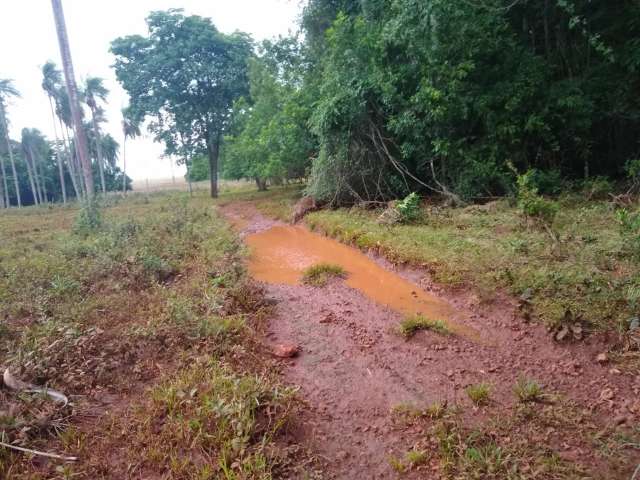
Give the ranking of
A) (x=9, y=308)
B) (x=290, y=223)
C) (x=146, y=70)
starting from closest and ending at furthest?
(x=9, y=308)
(x=290, y=223)
(x=146, y=70)

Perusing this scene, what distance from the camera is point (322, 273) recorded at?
5594 millimetres

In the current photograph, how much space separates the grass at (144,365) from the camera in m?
2.18

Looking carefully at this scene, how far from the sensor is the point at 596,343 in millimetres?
3055

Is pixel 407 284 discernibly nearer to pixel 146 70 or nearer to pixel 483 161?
pixel 483 161

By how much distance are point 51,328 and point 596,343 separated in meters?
5.03

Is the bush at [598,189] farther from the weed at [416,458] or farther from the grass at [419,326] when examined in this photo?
the weed at [416,458]

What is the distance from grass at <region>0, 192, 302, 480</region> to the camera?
218 centimetres

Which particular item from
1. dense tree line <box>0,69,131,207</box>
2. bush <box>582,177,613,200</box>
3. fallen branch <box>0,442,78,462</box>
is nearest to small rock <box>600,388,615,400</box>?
fallen branch <box>0,442,78,462</box>

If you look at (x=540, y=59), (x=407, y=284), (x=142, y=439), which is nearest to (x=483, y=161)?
(x=540, y=59)

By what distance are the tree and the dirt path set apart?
1780 cm

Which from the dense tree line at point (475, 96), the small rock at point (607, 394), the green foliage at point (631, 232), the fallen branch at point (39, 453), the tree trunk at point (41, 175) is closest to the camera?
the fallen branch at point (39, 453)

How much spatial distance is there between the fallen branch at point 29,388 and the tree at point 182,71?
60.6 ft

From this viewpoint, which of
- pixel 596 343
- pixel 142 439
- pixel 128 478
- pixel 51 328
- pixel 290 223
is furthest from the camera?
pixel 290 223

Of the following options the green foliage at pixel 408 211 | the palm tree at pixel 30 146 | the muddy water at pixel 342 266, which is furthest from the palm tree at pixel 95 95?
the green foliage at pixel 408 211
